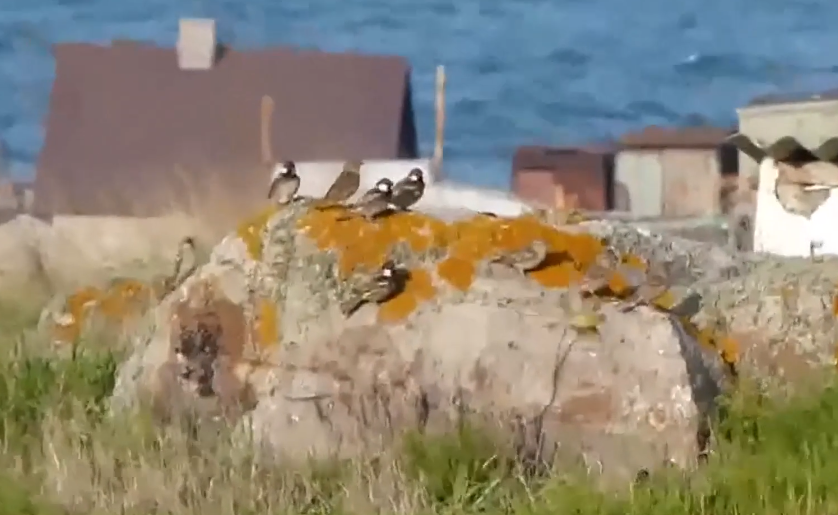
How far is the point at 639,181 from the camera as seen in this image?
1756 cm

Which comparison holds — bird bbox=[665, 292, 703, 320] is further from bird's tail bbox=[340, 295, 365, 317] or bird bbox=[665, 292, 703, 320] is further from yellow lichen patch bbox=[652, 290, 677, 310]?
bird's tail bbox=[340, 295, 365, 317]

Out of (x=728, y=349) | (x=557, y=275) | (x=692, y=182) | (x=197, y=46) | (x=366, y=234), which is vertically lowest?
(x=728, y=349)

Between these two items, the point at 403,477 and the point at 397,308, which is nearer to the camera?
the point at 403,477

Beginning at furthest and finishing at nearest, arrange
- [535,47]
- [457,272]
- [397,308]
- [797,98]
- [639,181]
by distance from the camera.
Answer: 1. [535,47]
2. [639,181]
3. [797,98]
4. [457,272]
5. [397,308]

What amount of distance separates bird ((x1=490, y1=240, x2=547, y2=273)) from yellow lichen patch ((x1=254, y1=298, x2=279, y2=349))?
1.00 meters

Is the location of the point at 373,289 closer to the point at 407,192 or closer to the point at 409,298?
the point at 409,298

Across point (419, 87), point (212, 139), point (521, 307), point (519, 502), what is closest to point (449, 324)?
point (521, 307)

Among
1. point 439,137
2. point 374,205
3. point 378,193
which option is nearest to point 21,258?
point 378,193

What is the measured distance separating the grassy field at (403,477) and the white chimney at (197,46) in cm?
1385

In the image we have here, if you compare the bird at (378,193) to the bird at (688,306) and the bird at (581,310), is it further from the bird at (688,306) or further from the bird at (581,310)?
the bird at (688,306)

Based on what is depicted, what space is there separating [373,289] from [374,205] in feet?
2.04

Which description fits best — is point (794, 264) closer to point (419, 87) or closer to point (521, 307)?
point (521, 307)

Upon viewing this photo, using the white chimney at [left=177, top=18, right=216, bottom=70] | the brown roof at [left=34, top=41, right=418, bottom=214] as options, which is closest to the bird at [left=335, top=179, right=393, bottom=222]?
the brown roof at [left=34, top=41, right=418, bottom=214]

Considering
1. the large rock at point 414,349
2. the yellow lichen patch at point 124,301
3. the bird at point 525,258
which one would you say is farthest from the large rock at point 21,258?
the bird at point 525,258
